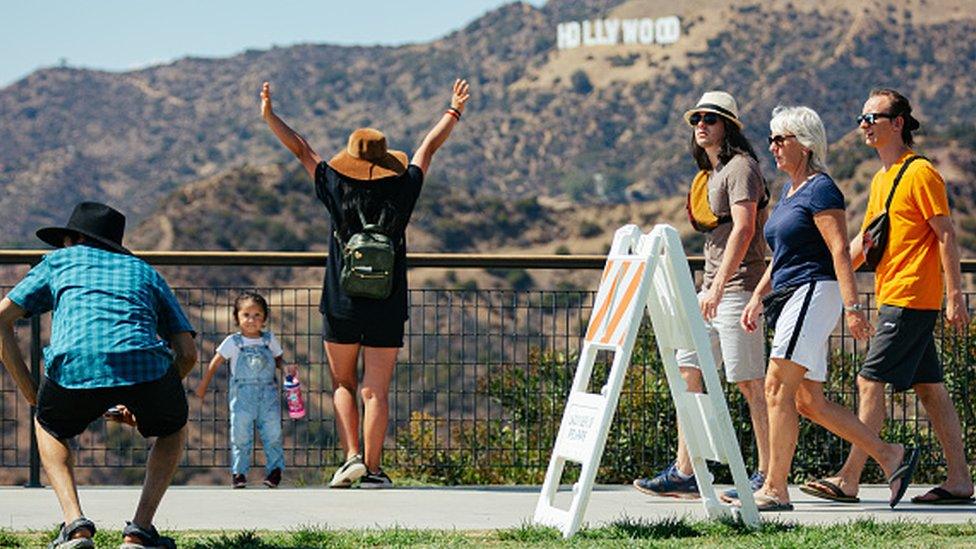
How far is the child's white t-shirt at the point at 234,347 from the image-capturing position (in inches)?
405

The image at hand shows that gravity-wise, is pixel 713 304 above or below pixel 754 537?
above

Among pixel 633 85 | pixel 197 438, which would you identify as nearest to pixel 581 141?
pixel 633 85

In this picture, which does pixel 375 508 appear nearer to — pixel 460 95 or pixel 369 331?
pixel 369 331

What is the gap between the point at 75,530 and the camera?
678 cm

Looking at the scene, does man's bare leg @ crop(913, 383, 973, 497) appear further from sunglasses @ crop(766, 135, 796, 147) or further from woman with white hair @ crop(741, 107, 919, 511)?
sunglasses @ crop(766, 135, 796, 147)

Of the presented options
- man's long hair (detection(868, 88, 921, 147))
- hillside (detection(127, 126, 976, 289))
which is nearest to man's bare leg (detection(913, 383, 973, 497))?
man's long hair (detection(868, 88, 921, 147))

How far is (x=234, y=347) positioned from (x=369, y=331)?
3.02ft

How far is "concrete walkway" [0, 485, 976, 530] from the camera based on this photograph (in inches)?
322

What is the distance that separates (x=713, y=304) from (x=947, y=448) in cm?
152

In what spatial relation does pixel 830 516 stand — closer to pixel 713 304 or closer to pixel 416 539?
pixel 713 304

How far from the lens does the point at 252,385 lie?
10.4m

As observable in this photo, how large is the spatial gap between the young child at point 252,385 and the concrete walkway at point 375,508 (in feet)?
1.32

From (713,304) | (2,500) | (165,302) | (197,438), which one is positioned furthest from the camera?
(197,438)

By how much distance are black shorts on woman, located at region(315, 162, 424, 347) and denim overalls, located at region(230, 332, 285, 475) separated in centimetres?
59
